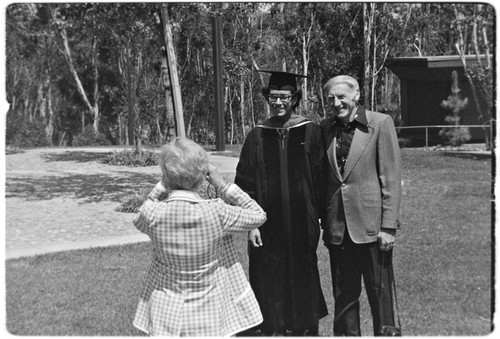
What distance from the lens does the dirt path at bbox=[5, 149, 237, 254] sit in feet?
28.2

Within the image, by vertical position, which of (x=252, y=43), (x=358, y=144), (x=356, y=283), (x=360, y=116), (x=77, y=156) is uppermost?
(x=252, y=43)

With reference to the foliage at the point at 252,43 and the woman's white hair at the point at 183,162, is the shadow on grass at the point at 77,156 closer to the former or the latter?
the foliage at the point at 252,43

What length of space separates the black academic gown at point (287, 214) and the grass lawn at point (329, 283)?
0.61 meters

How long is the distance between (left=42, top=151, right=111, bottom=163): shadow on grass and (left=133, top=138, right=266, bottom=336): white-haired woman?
54.8ft

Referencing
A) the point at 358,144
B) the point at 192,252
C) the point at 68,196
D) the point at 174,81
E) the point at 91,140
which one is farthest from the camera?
the point at 91,140

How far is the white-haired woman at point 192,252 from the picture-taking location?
2.96 meters

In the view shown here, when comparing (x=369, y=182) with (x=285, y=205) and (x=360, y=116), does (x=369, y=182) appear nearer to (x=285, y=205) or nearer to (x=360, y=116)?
(x=360, y=116)

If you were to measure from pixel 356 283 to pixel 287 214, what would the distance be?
0.55 metres

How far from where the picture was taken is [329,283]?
5.68 meters

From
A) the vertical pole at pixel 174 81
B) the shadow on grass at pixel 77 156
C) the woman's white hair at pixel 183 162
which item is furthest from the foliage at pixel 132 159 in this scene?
the woman's white hair at pixel 183 162

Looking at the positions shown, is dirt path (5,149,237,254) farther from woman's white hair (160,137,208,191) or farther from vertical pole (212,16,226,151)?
woman's white hair (160,137,208,191)

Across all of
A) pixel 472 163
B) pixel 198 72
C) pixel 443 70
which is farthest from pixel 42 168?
pixel 472 163

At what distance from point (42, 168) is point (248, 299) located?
15.8m

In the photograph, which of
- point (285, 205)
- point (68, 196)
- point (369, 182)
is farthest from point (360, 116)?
point (68, 196)
